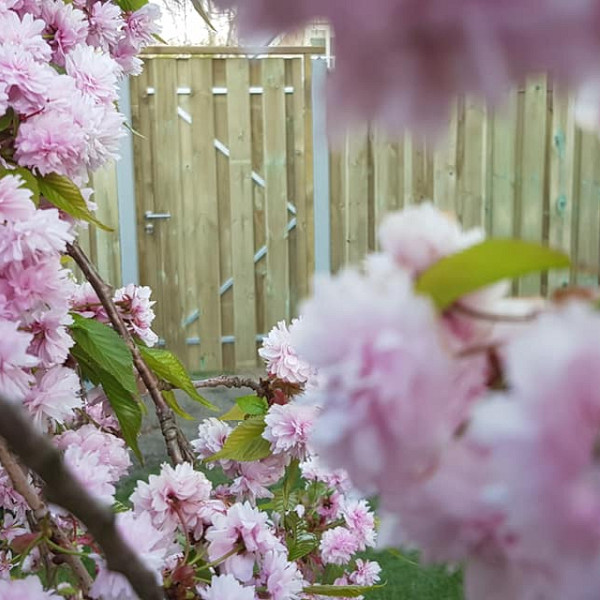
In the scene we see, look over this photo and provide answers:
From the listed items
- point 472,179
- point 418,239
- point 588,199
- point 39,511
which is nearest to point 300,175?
point 472,179

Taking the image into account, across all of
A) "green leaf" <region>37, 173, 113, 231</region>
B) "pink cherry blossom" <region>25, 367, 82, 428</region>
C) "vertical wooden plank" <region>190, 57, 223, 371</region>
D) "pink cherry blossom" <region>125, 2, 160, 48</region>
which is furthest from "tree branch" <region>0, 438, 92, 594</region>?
"vertical wooden plank" <region>190, 57, 223, 371</region>

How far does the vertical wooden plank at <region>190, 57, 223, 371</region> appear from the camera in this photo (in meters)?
4.09

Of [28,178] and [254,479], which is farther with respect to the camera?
[254,479]

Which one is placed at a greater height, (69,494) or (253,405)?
(69,494)

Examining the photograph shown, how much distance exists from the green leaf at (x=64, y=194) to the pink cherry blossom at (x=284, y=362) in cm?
35

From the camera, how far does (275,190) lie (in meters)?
4.22

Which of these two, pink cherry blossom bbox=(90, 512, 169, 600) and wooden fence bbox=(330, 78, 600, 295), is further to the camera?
wooden fence bbox=(330, 78, 600, 295)

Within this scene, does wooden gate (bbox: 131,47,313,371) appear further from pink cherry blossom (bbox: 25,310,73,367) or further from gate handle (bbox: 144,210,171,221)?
pink cherry blossom (bbox: 25,310,73,367)

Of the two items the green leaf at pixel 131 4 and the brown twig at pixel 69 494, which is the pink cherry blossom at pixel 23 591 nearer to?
the brown twig at pixel 69 494

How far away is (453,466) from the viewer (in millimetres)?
244

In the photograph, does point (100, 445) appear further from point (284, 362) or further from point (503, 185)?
point (503, 185)

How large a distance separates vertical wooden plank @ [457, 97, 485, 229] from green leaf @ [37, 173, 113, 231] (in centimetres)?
337

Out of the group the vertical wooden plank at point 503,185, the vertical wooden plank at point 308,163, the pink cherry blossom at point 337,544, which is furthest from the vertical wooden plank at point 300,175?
the pink cherry blossom at point 337,544

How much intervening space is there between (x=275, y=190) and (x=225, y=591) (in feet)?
11.8
